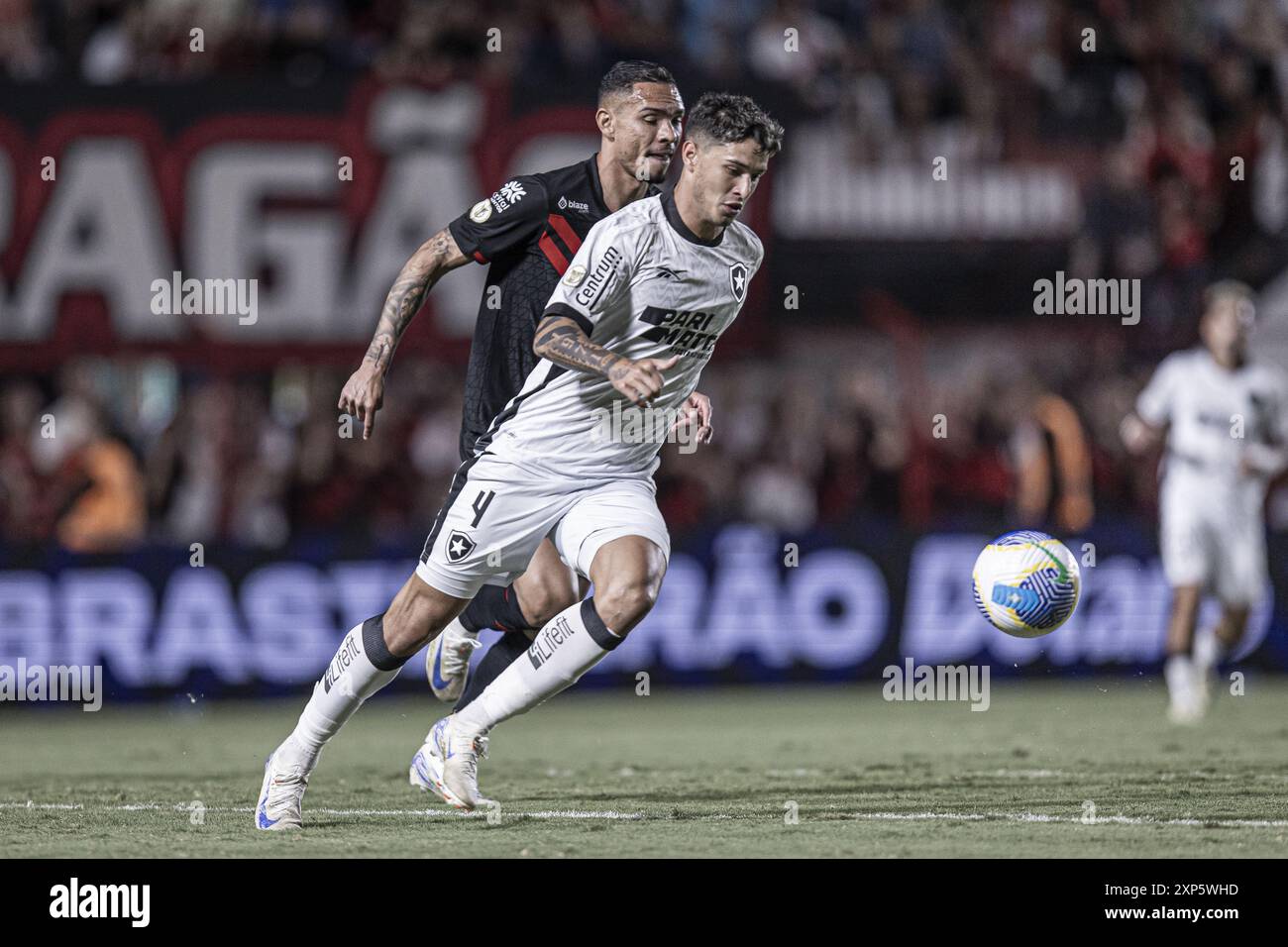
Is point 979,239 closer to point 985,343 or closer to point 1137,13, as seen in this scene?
point 985,343

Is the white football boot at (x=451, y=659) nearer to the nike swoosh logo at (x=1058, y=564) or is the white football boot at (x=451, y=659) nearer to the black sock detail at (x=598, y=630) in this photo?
the black sock detail at (x=598, y=630)

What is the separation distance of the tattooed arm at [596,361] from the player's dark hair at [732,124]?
2.65 ft

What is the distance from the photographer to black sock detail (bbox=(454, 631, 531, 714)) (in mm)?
7660

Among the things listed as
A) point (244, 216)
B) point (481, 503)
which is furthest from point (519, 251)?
point (244, 216)

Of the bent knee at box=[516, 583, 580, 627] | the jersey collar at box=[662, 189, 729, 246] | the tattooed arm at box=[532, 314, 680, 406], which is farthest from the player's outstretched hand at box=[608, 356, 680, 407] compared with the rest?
the bent knee at box=[516, 583, 580, 627]

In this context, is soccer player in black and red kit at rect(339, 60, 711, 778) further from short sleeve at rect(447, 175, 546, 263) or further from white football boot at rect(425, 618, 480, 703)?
white football boot at rect(425, 618, 480, 703)

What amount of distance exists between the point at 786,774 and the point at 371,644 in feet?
8.09

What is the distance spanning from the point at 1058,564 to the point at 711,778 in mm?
→ 1828

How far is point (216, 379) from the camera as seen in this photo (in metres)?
14.4

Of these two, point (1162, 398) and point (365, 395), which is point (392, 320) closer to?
point (365, 395)

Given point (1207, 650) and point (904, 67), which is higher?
point (904, 67)

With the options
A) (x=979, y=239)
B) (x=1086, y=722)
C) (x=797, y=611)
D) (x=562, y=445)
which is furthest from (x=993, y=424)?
(x=562, y=445)

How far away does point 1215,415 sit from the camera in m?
11.7

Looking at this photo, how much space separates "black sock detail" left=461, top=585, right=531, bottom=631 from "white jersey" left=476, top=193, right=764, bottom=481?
1.04m
